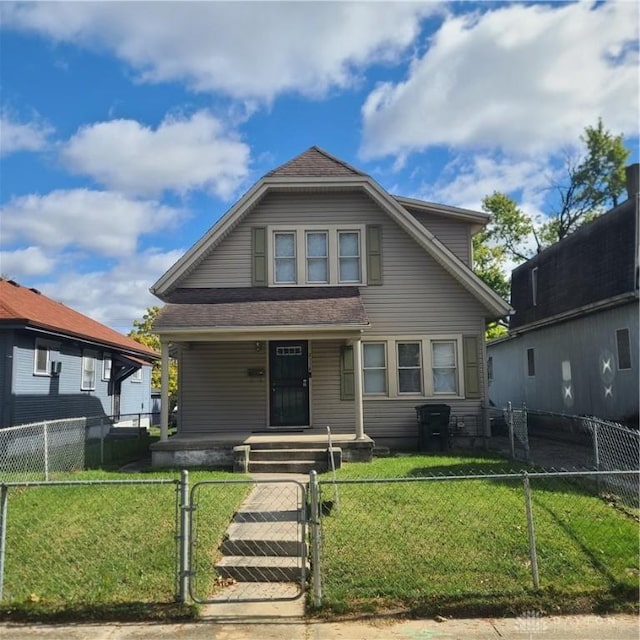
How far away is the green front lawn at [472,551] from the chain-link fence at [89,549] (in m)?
1.67

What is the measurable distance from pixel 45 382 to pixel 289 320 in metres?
7.88

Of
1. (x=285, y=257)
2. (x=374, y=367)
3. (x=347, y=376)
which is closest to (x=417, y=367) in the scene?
(x=374, y=367)

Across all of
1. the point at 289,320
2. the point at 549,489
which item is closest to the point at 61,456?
the point at 289,320

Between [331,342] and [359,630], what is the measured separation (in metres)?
9.31

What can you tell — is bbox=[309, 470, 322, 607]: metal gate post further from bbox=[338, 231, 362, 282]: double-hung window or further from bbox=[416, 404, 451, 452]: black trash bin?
bbox=[338, 231, 362, 282]: double-hung window

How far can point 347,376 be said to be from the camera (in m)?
13.4

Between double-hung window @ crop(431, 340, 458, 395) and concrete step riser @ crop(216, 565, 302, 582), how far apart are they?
8807 millimetres

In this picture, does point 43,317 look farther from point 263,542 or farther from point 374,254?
point 263,542

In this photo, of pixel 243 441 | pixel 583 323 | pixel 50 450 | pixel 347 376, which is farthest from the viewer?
pixel 583 323

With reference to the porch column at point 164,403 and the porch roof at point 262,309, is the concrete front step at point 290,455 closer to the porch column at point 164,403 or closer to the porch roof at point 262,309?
the porch column at point 164,403

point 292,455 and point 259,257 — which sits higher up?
point 259,257

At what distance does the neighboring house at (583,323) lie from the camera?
14203 millimetres

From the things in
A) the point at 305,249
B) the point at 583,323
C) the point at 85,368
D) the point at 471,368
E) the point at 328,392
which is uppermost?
the point at 305,249

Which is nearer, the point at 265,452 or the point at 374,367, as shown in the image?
the point at 265,452
